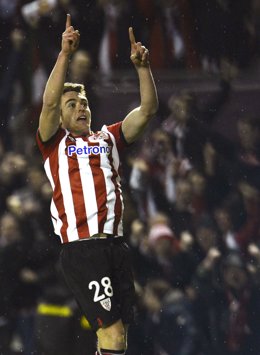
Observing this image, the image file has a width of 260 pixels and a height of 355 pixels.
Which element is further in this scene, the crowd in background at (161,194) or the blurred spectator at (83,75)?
the blurred spectator at (83,75)

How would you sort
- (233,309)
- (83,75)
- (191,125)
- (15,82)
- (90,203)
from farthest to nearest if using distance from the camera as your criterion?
(15,82) → (83,75) → (191,125) → (233,309) → (90,203)

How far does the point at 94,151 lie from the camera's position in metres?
6.11

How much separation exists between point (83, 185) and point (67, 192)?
3.6 inches

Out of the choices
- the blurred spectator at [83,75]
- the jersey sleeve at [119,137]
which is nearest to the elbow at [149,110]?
the jersey sleeve at [119,137]

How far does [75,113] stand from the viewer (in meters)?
6.20

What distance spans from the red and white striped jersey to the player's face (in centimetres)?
5

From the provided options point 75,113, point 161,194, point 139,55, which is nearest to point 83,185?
point 75,113

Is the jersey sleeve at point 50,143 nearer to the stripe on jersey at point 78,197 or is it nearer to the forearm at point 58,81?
the stripe on jersey at point 78,197

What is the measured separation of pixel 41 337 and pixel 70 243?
7.49 ft

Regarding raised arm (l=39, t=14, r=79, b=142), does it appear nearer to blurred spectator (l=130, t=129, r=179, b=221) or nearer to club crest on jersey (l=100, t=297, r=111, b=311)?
club crest on jersey (l=100, t=297, r=111, b=311)

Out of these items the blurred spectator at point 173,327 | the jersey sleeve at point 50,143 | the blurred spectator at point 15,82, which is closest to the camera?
the jersey sleeve at point 50,143

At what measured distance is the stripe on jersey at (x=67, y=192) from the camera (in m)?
6.05

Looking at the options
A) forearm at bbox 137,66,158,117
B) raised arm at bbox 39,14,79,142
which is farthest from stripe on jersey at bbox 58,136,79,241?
forearm at bbox 137,66,158,117

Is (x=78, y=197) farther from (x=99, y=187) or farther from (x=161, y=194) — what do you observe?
(x=161, y=194)
